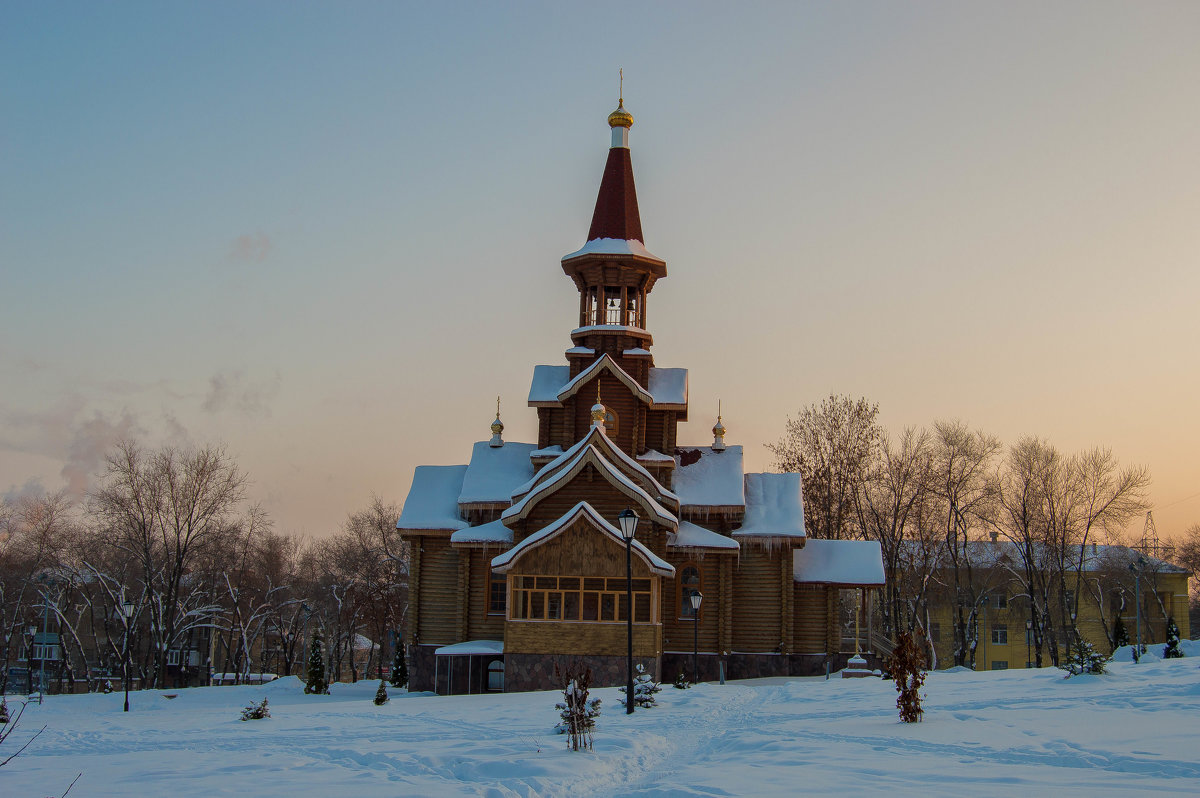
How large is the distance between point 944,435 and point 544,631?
22325 mm

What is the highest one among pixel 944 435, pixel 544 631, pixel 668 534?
pixel 944 435

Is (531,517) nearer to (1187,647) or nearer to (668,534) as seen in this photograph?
(668,534)

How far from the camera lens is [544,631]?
25031 millimetres

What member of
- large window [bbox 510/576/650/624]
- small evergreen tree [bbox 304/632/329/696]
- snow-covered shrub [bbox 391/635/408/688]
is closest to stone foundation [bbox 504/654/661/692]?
large window [bbox 510/576/650/624]

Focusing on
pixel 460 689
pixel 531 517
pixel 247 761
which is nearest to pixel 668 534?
pixel 531 517

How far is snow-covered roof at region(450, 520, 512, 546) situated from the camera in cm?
2752

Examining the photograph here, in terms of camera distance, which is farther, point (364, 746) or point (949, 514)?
point (949, 514)

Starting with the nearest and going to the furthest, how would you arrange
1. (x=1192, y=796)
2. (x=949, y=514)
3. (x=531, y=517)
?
1. (x=1192, y=796)
2. (x=531, y=517)
3. (x=949, y=514)

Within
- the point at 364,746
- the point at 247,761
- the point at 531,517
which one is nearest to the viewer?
the point at 247,761

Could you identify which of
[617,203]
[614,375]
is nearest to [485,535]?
[614,375]

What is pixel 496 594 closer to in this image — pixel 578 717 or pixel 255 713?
pixel 255 713

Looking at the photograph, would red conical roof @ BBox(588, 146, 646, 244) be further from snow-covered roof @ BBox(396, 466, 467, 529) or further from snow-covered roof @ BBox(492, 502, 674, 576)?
snow-covered roof @ BBox(492, 502, 674, 576)

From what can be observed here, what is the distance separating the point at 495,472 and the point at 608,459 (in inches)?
175

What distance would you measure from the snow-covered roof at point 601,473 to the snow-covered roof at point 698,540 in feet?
3.74
